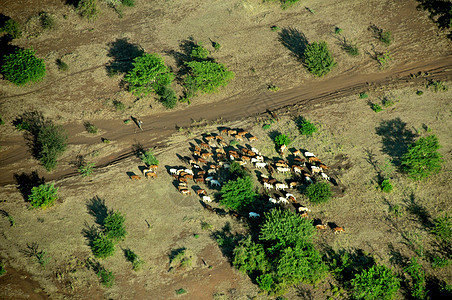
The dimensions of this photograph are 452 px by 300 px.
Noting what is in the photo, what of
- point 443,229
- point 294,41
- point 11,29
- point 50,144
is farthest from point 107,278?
point 11,29

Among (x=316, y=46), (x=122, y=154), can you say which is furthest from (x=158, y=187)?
(x=316, y=46)

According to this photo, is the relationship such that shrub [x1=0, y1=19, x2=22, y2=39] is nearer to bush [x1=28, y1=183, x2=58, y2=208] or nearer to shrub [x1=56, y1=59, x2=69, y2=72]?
shrub [x1=56, y1=59, x2=69, y2=72]

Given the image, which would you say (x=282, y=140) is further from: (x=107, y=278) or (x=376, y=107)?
(x=107, y=278)

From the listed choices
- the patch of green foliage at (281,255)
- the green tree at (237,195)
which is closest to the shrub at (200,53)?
the green tree at (237,195)

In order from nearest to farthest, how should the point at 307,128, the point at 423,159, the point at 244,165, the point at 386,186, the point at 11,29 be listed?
the point at 386,186 < the point at 423,159 < the point at 244,165 < the point at 307,128 < the point at 11,29

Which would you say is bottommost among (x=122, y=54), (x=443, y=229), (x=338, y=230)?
(x=122, y=54)

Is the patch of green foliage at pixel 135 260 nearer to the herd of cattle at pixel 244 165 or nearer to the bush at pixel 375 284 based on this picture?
the herd of cattle at pixel 244 165
